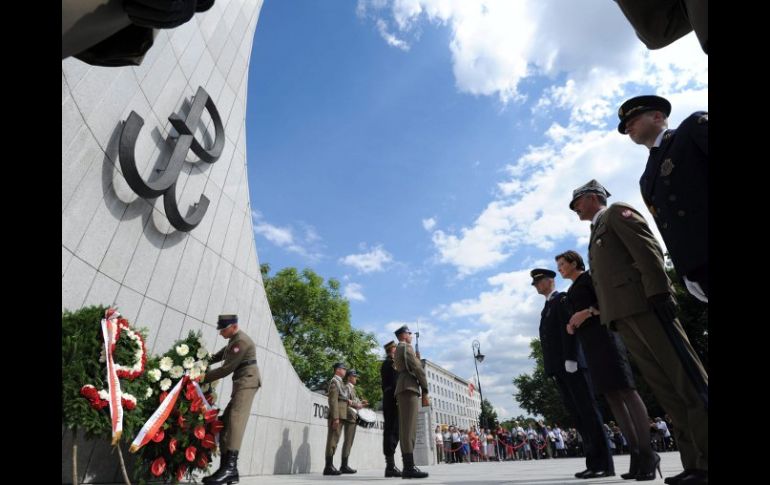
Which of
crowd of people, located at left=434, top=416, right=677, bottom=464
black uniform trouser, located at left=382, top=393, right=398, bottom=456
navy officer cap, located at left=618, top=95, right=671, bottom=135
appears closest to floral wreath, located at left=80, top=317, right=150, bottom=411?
navy officer cap, located at left=618, top=95, right=671, bottom=135

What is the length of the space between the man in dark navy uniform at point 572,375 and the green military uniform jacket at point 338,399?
489cm

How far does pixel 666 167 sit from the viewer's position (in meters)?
2.63

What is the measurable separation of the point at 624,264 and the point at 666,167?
960 mm

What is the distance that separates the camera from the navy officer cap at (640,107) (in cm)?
312

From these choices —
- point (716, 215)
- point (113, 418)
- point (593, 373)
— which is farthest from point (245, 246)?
point (716, 215)

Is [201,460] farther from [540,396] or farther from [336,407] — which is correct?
[540,396]

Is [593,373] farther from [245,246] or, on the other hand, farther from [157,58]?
[157,58]

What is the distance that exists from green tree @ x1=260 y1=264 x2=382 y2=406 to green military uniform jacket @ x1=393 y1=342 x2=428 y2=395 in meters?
24.9

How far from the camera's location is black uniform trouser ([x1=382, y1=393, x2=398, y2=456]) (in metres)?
7.55

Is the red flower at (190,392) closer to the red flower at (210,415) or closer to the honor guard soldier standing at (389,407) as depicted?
the red flower at (210,415)

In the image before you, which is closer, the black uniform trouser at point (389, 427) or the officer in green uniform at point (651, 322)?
the officer in green uniform at point (651, 322)

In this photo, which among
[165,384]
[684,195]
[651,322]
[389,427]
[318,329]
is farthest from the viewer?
[318,329]

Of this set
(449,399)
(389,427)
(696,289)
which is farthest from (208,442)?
(449,399)

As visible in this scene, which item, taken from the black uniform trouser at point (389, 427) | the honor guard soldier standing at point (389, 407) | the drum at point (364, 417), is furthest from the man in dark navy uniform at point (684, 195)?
the drum at point (364, 417)
